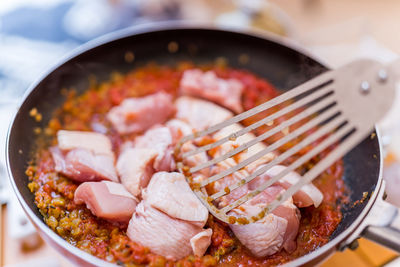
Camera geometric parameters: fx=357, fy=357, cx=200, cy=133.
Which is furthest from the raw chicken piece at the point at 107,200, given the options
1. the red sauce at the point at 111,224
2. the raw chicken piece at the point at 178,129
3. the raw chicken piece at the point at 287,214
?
the raw chicken piece at the point at 287,214

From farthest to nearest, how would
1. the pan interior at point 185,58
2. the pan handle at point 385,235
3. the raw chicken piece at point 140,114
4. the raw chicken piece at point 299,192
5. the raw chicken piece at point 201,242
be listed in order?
the raw chicken piece at point 140,114, the pan interior at point 185,58, the raw chicken piece at point 299,192, the raw chicken piece at point 201,242, the pan handle at point 385,235

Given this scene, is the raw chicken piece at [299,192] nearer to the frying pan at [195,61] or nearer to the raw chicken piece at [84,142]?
the frying pan at [195,61]

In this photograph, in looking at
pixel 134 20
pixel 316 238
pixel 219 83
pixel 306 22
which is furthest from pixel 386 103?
pixel 134 20

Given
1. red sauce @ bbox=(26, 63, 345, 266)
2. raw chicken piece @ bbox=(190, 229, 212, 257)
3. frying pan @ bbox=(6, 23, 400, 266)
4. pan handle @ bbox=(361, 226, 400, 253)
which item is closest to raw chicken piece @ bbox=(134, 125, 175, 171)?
red sauce @ bbox=(26, 63, 345, 266)

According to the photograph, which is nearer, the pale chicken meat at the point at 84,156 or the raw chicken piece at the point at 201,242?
the raw chicken piece at the point at 201,242

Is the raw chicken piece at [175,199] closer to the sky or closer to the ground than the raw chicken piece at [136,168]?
closer to the ground

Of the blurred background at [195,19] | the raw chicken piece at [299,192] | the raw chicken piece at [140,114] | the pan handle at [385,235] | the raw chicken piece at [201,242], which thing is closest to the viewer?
the pan handle at [385,235]

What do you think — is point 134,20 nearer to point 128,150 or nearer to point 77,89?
point 77,89

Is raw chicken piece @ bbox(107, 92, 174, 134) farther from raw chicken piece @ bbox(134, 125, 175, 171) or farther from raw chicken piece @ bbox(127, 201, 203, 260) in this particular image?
raw chicken piece @ bbox(127, 201, 203, 260)
